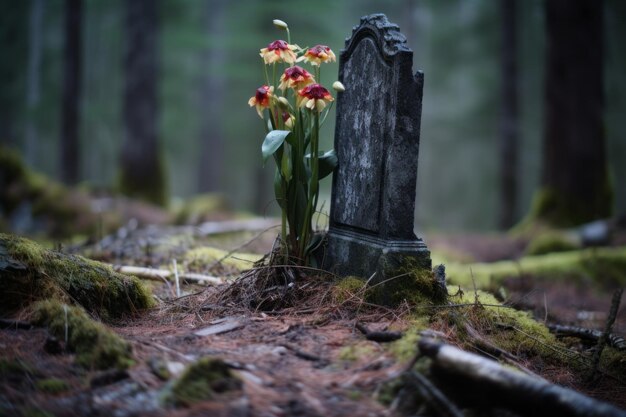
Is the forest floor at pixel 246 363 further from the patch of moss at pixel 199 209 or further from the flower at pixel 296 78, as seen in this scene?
the patch of moss at pixel 199 209

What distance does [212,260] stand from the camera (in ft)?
17.9

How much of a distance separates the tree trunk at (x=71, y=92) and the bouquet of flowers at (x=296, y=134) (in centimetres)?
996

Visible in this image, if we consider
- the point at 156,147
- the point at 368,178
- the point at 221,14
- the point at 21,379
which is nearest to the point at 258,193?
the point at 156,147

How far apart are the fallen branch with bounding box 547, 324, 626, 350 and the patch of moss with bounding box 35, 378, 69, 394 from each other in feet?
11.3

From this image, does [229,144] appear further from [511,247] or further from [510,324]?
[510,324]

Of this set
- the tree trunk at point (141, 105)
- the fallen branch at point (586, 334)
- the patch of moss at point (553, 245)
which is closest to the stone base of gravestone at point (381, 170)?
the fallen branch at point (586, 334)

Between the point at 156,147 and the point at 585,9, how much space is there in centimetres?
929

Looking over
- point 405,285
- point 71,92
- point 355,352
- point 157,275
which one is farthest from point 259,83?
point 355,352

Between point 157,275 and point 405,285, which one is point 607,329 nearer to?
point 405,285

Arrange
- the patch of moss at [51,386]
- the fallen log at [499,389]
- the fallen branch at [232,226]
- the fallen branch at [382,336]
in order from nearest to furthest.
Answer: the fallen log at [499,389] < the patch of moss at [51,386] < the fallen branch at [382,336] < the fallen branch at [232,226]

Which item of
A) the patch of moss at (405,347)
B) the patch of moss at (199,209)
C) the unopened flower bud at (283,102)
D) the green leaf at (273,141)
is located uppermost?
the unopened flower bud at (283,102)

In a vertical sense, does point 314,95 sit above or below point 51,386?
above

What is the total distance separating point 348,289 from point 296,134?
119 cm

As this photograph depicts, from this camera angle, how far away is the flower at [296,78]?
3701 millimetres
